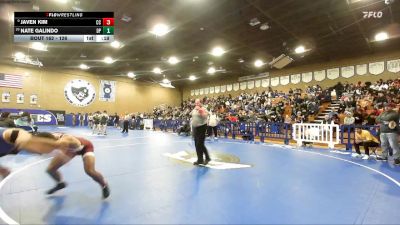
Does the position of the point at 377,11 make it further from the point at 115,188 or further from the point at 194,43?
the point at 115,188

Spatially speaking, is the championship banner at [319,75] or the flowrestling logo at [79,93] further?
the flowrestling logo at [79,93]

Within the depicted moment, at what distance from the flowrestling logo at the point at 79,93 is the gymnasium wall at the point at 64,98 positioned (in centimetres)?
37

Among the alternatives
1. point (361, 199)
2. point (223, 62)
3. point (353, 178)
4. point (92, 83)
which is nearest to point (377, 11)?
point (353, 178)

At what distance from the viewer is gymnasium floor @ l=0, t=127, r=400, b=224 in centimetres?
319

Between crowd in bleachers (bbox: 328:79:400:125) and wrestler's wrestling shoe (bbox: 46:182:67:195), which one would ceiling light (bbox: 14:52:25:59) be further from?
crowd in bleachers (bbox: 328:79:400:125)

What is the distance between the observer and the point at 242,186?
4645 mm

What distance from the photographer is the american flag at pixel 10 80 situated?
76.7 ft

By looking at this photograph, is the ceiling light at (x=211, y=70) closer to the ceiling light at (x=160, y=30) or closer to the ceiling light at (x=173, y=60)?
the ceiling light at (x=173, y=60)

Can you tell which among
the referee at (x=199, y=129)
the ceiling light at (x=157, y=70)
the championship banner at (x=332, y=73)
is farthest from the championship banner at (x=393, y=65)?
the ceiling light at (x=157, y=70)

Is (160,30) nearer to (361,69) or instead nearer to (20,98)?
(361,69)

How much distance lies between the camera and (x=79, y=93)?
28422 mm

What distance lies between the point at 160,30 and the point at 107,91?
19.0m

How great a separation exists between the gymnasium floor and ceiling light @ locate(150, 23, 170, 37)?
359 inches
